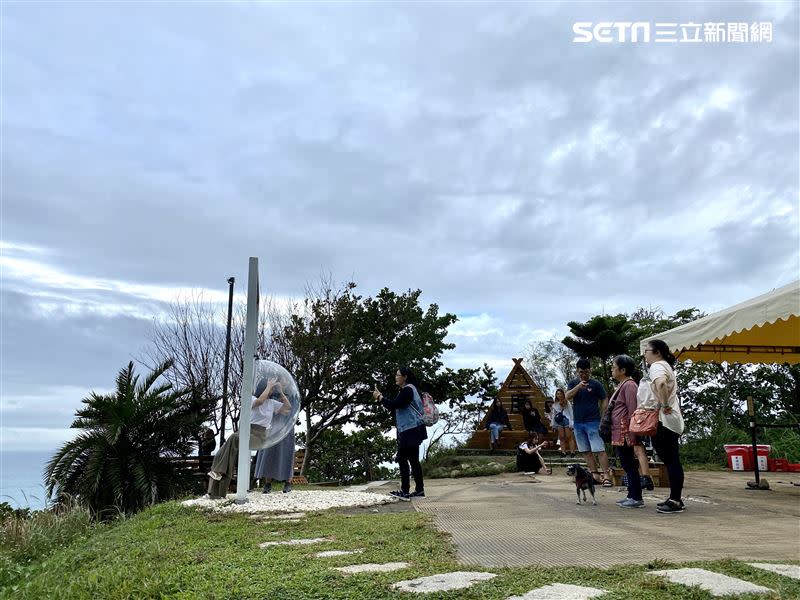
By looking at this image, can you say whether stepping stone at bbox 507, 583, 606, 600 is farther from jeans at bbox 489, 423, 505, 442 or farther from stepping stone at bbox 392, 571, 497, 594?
jeans at bbox 489, 423, 505, 442

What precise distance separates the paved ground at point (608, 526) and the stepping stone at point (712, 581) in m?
0.48

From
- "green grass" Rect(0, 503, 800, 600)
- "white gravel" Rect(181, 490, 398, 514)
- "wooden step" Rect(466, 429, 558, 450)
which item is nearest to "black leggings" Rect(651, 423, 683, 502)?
"green grass" Rect(0, 503, 800, 600)

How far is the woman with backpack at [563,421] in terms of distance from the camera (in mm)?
15797

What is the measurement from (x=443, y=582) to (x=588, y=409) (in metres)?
6.46

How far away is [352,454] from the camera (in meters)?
19.9

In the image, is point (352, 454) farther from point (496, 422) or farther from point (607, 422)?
point (607, 422)

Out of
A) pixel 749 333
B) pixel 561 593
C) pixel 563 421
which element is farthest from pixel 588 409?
pixel 563 421

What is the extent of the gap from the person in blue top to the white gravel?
2830mm

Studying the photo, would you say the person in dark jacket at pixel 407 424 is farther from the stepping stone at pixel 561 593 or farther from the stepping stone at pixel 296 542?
the stepping stone at pixel 561 593

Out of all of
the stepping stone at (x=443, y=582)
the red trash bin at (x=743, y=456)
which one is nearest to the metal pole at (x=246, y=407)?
the stepping stone at (x=443, y=582)

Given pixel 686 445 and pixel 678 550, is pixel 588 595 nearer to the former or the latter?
pixel 678 550

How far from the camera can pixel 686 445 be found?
59.6 feet

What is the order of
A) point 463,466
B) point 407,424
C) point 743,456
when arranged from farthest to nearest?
point 463,466 < point 743,456 < point 407,424

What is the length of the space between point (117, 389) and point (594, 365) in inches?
585
